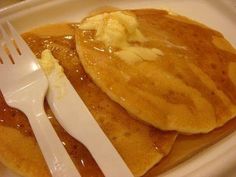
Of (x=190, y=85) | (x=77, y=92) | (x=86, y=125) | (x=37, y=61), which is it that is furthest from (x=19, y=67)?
(x=190, y=85)

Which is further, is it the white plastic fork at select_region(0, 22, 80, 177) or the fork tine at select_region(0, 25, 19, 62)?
the fork tine at select_region(0, 25, 19, 62)

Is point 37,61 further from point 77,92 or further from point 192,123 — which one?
point 192,123

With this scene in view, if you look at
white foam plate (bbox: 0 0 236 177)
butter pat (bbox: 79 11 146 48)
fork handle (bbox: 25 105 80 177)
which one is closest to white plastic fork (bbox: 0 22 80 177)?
fork handle (bbox: 25 105 80 177)

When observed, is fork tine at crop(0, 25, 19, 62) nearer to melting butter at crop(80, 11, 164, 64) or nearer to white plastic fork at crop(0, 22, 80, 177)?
white plastic fork at crop(0, 22, 80, 177)

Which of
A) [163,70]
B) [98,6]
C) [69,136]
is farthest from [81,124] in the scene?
[98,6]

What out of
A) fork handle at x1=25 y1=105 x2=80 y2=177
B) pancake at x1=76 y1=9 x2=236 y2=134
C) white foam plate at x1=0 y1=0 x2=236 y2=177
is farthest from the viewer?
white foam plate at x1=0 y1=0 x2=236 y2=177

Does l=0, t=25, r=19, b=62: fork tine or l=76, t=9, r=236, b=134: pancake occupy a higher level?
l=76, t=9, r=236, b=134: pancake

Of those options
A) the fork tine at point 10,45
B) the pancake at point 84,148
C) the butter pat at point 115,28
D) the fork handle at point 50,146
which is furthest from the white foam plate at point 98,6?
the fork handle at point 50,146

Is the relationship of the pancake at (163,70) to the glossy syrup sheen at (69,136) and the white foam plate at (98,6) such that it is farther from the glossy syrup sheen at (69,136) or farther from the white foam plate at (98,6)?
the white foam plate at (98,6)
